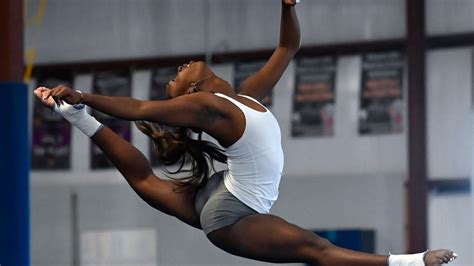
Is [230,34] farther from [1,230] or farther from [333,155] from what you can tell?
[1,230]

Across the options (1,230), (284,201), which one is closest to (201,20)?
(284,201)

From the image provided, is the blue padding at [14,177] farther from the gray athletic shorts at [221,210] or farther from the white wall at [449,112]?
the white wall at [449,112]

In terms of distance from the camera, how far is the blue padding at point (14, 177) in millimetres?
4516

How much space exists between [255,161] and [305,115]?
11.5 feet

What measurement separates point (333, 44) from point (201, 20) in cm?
95

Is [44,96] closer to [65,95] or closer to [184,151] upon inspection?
[65,95]

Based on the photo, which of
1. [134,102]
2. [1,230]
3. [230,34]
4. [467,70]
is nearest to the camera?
[134,102]

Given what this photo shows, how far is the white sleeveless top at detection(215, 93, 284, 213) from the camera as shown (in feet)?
11.5

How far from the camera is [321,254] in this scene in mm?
3496

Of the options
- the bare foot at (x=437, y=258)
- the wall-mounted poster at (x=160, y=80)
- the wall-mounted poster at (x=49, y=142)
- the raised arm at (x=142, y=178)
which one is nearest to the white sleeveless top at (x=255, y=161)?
the raised arm at (x=142, y=178)

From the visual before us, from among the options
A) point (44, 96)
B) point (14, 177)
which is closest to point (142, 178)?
point (44, 96)

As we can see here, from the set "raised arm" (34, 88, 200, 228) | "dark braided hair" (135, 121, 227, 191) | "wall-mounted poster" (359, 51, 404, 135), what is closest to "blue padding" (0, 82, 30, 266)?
"raised arm" (34, 88, 200, 228)

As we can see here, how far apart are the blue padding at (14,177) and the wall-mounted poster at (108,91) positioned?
2.57 m

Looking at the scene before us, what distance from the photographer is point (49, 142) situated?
741 cm
